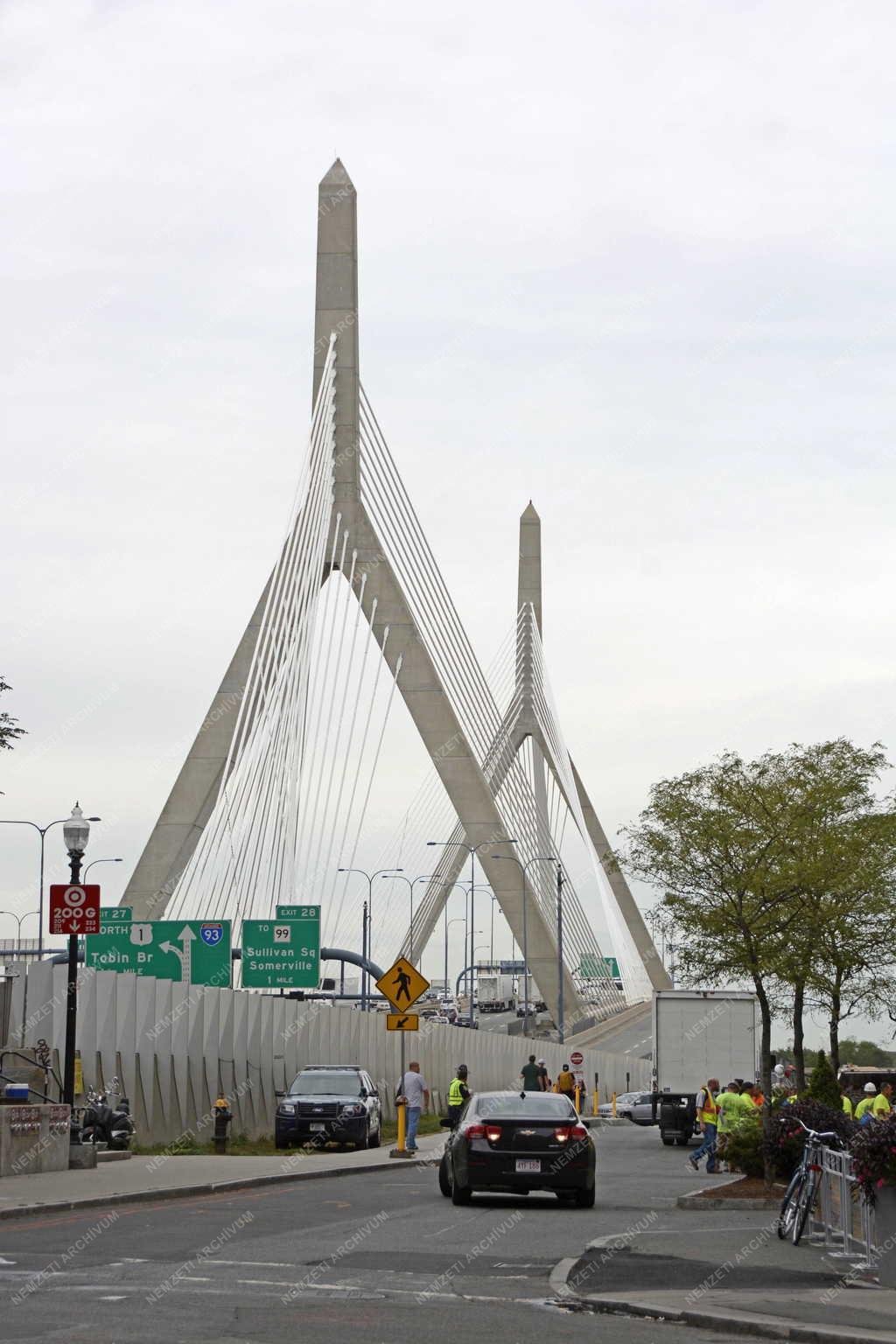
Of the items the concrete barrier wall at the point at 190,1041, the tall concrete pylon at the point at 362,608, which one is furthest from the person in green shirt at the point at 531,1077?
the tall concrete pylon at the point at 362,608

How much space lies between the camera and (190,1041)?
35.7m

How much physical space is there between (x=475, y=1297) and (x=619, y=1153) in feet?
84.2

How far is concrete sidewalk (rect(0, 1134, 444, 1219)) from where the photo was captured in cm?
2073

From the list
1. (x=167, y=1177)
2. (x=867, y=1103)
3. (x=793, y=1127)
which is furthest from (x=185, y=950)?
(x=793, y=1127)

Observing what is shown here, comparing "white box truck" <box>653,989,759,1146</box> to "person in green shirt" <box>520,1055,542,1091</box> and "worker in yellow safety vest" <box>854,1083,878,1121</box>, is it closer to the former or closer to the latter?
"person in green shirt" <box>520,1055,542,1091</box>

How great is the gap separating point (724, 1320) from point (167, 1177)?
14.1m

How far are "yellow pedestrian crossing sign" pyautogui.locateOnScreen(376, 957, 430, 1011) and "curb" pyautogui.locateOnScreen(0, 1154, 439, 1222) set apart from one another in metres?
2.55

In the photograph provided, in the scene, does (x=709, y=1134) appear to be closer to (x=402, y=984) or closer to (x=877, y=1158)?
(x=402, y=984)

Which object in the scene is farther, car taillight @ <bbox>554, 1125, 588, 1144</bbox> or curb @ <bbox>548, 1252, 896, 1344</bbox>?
car taillight @ <bbox>554, 1125, 588, 1144</bbox>

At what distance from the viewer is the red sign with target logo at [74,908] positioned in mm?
26062

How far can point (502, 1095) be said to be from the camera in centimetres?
2272

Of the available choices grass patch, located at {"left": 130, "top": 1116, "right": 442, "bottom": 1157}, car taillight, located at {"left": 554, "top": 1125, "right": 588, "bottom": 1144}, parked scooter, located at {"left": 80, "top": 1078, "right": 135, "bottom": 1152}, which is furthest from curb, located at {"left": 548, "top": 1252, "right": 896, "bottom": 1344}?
grass patch, located at {"left": 130, "top": 1116, "right": 442, "bottom": 1157}

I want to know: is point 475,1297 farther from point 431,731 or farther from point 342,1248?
point 431,731

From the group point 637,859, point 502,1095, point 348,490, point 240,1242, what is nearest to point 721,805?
point 637,859
